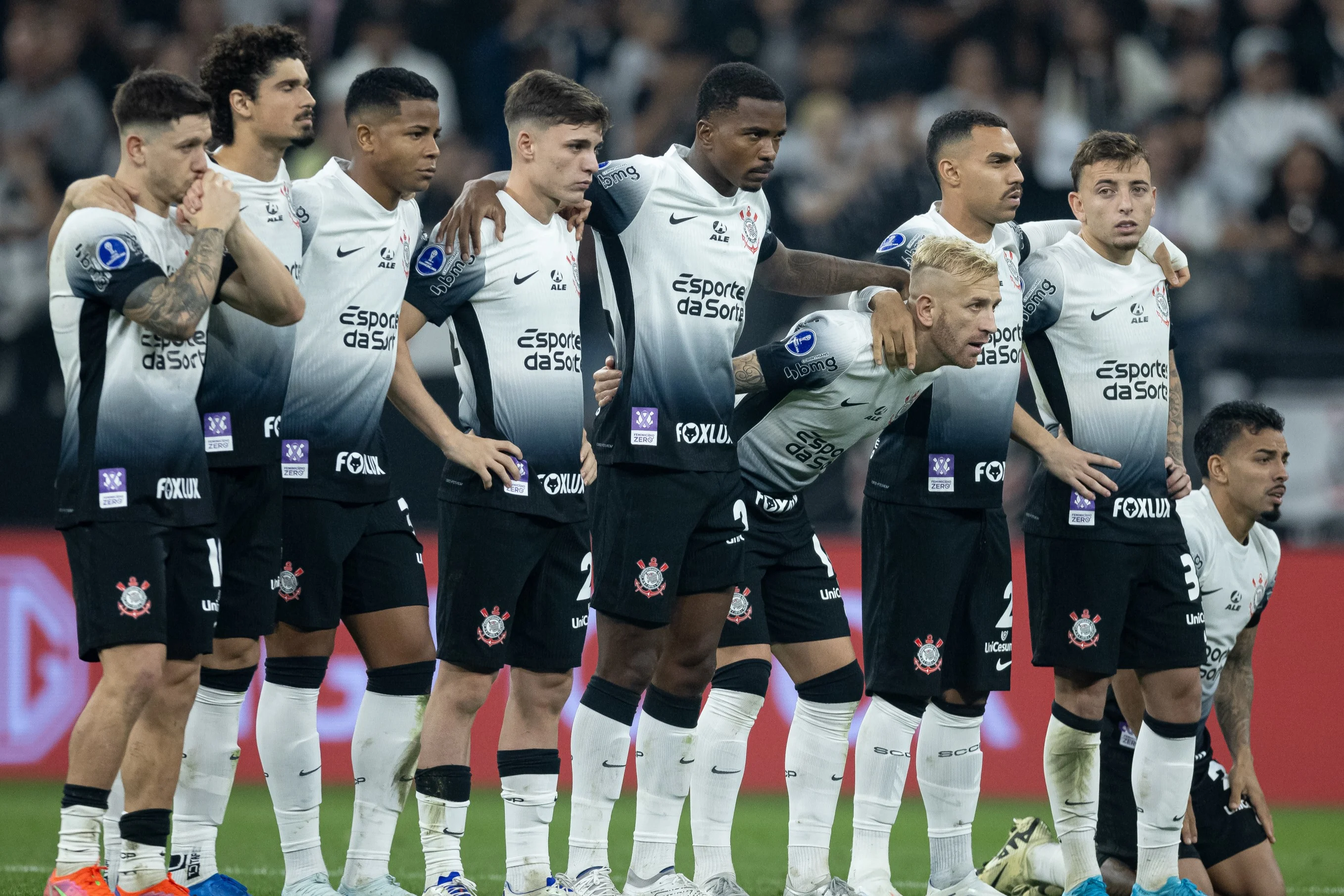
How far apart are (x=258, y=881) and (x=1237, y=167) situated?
10.5m

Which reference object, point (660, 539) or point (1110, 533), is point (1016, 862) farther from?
point (660, 539)

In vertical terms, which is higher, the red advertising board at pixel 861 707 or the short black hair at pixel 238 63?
the short black hair at pixel 238 63

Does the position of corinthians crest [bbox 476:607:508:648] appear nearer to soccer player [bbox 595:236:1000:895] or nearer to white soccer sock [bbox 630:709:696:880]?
white soccer sock [bbox 630:709:696:880]

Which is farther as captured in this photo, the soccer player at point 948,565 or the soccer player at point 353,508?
the soccer player at point 948,565

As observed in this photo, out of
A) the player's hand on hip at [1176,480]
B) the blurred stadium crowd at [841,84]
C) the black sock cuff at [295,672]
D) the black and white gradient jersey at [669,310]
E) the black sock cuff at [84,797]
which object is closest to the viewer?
the black sock cuff at [84,797]

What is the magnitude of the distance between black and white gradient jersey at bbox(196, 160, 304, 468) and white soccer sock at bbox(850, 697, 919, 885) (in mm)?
2522

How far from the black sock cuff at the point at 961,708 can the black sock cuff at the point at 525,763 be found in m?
1.66

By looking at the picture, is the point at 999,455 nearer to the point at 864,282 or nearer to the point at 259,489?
the point at 864,282

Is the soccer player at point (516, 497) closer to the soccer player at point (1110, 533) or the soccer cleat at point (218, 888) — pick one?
the soccer cleat at point (218, 888)

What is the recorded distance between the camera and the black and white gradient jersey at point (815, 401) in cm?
625

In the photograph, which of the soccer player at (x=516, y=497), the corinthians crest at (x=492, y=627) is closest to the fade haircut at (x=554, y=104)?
the soccer player at (x=516, y=497)

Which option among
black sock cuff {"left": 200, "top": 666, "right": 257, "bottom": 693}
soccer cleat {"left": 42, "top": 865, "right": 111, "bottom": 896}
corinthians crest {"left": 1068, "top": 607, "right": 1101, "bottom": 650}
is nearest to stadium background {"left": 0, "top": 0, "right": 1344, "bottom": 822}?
corinthians crest {"left": 1068, "top": 607, "right": 1101, "bottom": 650}

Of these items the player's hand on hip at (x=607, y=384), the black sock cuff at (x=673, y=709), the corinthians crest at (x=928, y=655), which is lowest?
the black sock cuff at (x=673, y=709)

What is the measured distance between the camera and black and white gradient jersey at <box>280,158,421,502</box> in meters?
6.13
